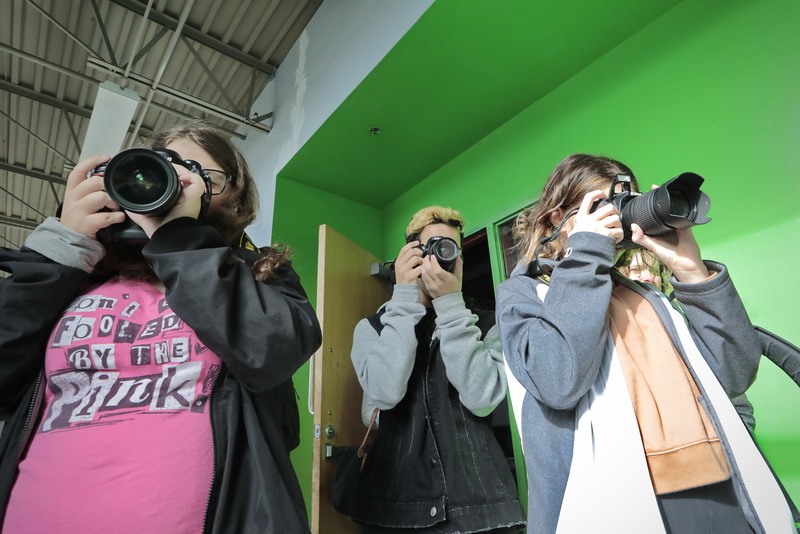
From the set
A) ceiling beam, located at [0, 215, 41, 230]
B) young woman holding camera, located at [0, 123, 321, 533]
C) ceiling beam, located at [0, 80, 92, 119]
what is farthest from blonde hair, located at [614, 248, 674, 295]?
ceiling beam, located at [0, 215, 41, 230]

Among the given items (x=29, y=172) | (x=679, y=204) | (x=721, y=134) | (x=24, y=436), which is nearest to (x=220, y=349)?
(x=24, y=436)

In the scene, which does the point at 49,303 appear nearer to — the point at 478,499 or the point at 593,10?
the point at 478,499

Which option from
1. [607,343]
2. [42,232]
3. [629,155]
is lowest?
[607,343]

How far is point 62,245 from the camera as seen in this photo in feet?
2.06

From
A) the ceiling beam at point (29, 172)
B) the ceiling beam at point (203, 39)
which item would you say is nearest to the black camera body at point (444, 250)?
the ceiling beam at point (203, 39)

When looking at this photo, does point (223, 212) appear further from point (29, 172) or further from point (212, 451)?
point (29, 172)

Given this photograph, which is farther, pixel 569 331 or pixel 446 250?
pixel 446 250

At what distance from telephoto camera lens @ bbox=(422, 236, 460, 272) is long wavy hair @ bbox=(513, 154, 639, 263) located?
30cm

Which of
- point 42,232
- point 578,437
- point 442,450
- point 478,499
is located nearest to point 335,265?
point 442,450

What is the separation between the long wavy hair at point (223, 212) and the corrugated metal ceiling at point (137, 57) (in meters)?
2.08

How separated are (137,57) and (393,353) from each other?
8.07 feet

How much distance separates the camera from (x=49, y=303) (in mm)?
608

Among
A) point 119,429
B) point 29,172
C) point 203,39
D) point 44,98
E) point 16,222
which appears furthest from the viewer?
point 16,222

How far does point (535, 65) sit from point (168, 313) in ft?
5.29
